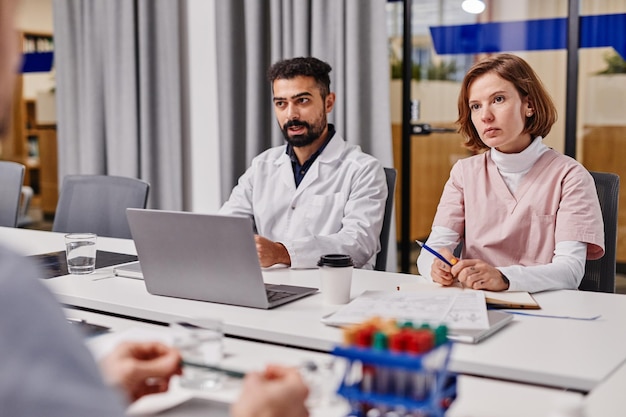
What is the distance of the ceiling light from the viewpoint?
4.03m

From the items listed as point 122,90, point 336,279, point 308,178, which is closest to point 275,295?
point 336,279

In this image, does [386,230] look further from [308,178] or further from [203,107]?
[203,107]

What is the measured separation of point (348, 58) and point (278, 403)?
3.10m

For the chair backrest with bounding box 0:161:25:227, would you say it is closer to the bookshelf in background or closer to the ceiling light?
the ceiling light

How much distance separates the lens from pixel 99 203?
Result: 3076 millimetres

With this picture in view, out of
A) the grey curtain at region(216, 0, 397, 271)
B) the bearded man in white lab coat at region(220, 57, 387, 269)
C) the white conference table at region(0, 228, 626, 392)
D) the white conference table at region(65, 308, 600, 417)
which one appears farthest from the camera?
the grey curtain at region(216, 0, 397, 271)

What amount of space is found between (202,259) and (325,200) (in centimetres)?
99

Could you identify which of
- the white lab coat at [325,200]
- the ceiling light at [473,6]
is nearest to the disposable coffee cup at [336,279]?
the white lab coat at [325,200]

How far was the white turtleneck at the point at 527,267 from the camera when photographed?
1924mm

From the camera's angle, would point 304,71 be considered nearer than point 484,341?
No

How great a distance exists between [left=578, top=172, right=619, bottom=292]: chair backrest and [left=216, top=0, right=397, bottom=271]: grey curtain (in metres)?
1.63

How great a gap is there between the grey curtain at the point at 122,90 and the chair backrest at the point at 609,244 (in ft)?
8.86

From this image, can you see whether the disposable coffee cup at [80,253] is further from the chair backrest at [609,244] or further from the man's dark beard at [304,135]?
the chair backrest at [609,244]

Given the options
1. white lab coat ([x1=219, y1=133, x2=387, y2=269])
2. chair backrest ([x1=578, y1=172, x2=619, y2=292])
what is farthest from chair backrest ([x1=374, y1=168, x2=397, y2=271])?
chair backrest ([x1=578, y1=172, x2=619, y2=292])
